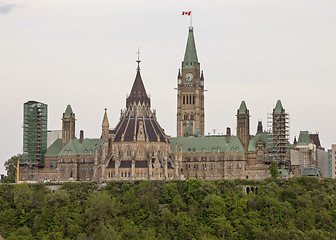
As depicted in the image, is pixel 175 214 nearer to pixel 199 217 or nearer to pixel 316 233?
pixel 199 217

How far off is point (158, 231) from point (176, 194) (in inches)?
633

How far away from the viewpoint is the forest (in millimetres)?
182250

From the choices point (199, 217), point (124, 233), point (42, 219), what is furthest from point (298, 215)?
point (42, 219)

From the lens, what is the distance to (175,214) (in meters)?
192

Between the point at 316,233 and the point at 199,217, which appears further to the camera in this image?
the point at 199,217

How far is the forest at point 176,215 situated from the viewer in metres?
182

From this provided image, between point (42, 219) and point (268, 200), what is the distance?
48.1 metres

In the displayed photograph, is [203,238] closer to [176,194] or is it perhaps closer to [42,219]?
[176,194]

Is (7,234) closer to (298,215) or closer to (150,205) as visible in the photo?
(150,205)

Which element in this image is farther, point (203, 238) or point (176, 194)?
point (176, 194)

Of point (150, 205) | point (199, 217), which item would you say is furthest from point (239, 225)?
point (150, 205)

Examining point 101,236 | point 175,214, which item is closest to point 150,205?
point 175,214

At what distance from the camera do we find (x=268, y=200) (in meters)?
192

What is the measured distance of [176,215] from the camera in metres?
191
